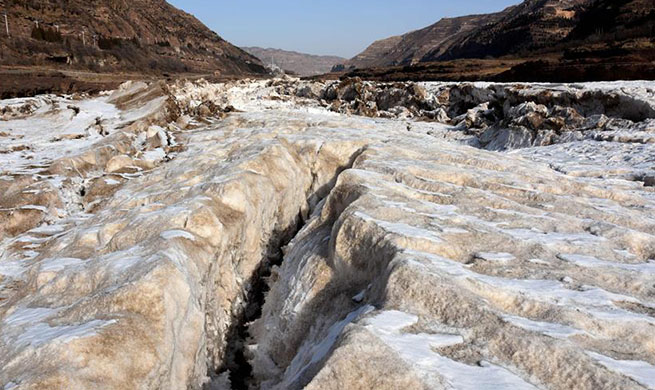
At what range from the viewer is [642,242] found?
269 inches

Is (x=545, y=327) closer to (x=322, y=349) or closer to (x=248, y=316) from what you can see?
(x=322, y=349)

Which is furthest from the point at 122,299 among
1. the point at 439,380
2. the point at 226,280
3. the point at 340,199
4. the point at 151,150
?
the point at 151,150

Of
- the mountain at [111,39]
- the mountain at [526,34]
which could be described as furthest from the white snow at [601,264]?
the mountain at [526,34]

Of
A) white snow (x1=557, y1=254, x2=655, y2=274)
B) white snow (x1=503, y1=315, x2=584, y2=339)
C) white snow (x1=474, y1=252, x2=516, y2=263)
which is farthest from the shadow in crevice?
white snow (x1=557, y1=254, x2=655, y2=274)

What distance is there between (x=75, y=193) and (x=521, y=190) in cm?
1162

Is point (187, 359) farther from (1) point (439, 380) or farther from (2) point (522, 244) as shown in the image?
(2) point (522, 244)

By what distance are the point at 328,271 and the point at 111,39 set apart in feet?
313

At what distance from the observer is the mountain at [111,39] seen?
67.0m

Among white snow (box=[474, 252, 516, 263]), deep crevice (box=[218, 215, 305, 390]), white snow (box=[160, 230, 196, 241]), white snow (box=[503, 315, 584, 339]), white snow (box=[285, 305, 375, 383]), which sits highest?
white snow (box=[474, 252, 516, 263])

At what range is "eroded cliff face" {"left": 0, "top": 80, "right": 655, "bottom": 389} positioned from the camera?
4074 mm

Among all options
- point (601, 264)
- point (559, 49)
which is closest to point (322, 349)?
point (601, 264)

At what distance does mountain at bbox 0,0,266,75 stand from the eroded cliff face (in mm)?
61399

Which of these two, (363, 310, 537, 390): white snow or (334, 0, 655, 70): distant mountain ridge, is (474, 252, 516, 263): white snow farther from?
(334, 0, 655, 70): distant mountain ridge

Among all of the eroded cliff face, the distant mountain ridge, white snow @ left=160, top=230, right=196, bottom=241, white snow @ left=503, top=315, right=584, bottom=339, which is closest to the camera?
the eroded cliff face
